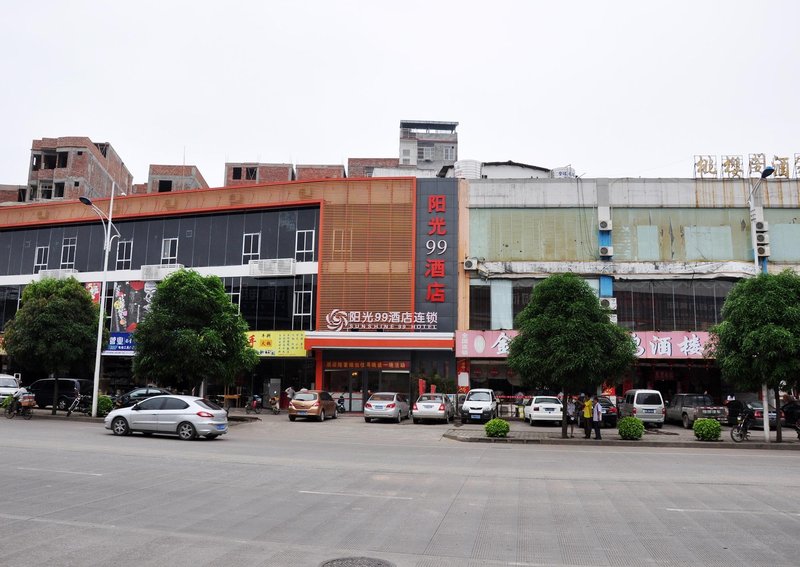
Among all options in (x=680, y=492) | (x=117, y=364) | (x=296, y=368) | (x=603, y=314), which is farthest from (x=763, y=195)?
(x=117, y=364)

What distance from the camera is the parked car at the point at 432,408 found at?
99.1 feet

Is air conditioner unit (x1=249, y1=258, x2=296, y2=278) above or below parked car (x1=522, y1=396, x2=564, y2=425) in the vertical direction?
above

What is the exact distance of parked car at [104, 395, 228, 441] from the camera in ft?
66.5

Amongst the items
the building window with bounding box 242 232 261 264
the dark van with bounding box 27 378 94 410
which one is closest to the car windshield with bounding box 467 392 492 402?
the building window with bounding box 242 232 261 264

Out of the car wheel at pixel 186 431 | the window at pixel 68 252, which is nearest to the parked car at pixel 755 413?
the car wheel at pixel 186 431

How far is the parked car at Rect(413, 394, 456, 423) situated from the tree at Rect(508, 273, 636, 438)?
6.93 m

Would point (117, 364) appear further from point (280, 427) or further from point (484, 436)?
point (484, 436)

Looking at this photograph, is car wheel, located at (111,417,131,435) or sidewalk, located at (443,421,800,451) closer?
car wheel, located at (111,417,131,435)

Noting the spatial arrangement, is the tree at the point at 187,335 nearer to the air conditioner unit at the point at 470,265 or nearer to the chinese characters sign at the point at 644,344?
the chinese characters sign at the point at 644,344

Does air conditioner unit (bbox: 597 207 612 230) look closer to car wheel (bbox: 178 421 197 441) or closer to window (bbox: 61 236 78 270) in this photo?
car wheel (bbox: 178 421 197 441)

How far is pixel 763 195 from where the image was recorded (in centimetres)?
3822

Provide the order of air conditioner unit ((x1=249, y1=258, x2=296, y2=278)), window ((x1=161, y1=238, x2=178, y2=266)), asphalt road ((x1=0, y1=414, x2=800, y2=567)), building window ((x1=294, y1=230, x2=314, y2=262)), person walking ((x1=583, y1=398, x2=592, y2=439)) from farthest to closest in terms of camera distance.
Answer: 1. window ((x1=161, y1=238, x2=178, y2=266))
2. building window ((x1=294, y1=230, x2=314, y2=262))
3. air conditioner unit ((x1=249, y1=258, x2=296, y2=278))
4. person walking ((x1=583, y1=398, x2=592, y2=439))
5. asphalt road ((x1=0, y1=414, x2=800, y2=567))

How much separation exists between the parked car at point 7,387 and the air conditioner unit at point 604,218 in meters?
32.3

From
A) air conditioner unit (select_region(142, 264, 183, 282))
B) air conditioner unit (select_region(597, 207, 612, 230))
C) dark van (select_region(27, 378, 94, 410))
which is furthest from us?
air conditioner unit (select_region(142, 264, 183, 282))
